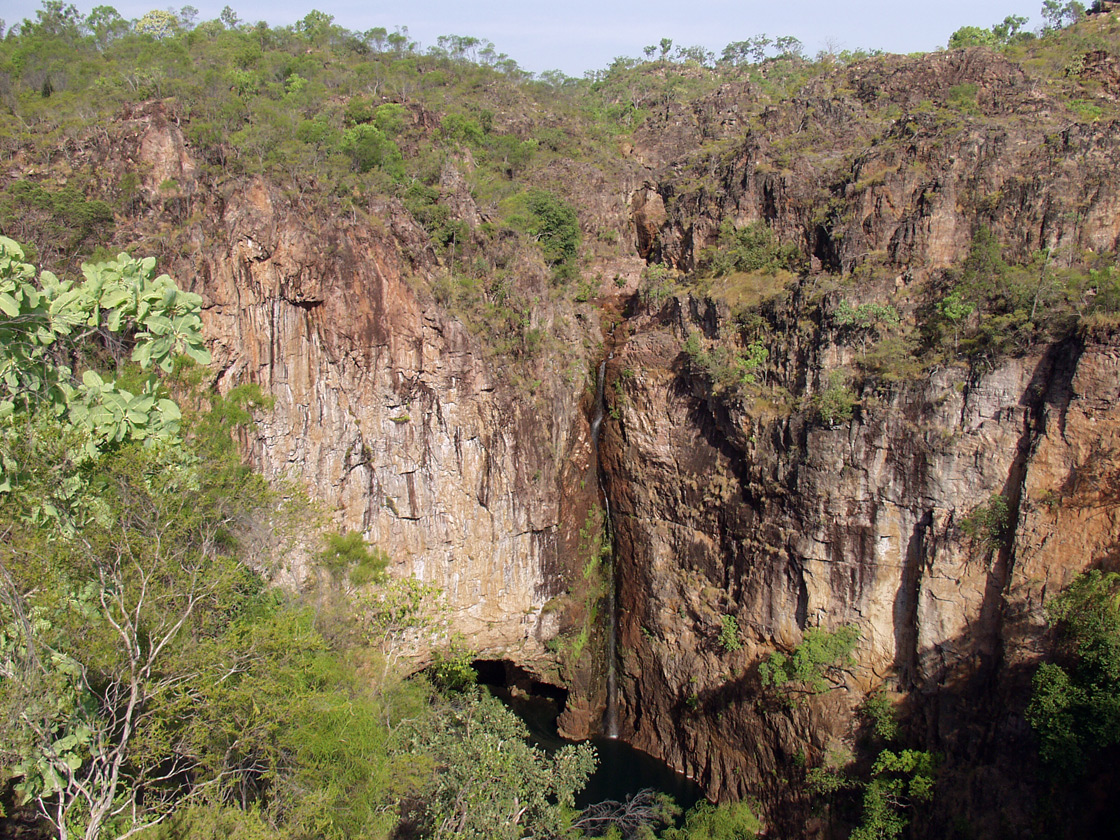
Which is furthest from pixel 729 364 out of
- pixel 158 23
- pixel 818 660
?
pixel 158 23

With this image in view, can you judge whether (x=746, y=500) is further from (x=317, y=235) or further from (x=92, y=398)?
(x=92, y=398)

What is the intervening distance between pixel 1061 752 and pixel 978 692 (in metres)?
2.48

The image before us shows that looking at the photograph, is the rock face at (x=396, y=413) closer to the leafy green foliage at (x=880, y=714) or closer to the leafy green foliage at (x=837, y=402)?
the leafy green foliage at (x=837, y=402)

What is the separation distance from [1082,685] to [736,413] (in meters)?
9.41

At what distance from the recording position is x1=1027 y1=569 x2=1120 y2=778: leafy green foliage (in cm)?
1388

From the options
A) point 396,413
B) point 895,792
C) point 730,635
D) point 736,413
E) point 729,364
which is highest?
point 729,364

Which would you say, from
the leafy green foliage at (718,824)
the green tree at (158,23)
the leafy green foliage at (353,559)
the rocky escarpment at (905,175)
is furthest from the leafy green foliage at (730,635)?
the green tree at (158,23)

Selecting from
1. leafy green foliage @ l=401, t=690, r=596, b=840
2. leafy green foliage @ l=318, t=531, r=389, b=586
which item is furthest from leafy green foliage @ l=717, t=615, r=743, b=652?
leafy green foliage @ l=318, t=531, r=389, b=586

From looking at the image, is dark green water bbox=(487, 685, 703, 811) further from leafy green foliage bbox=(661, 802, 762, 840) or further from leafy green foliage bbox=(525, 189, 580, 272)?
leafy green foliage bbox=(525, 189, 580, 272)

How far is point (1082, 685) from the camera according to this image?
565 inches

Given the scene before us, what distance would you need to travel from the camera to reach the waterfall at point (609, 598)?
2258 cm

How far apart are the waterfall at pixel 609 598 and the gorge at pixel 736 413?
→ 0.10 metres

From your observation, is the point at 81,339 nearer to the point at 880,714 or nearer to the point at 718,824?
the point at 718,824

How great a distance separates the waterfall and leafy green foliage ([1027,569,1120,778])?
11190mm
